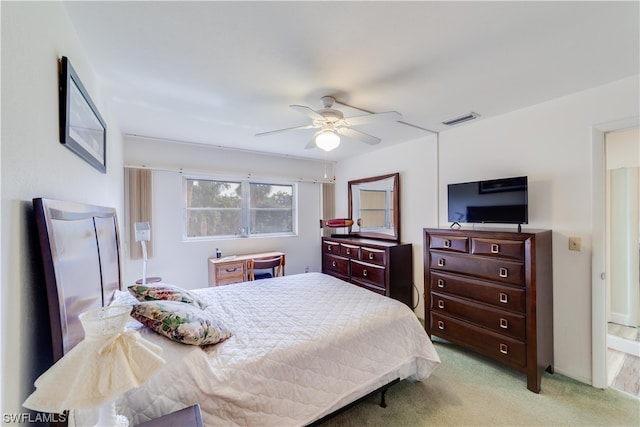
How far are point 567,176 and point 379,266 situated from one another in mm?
2021

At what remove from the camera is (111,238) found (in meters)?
1.86

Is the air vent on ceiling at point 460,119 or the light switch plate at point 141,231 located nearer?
the air vent on ceiling at point 460,119

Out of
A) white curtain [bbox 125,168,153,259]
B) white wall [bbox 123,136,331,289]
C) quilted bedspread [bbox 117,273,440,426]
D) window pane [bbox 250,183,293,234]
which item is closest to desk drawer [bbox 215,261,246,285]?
white wall [bbox 123,136,331,289]

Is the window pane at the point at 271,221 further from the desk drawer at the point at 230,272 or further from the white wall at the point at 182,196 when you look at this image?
the desk drawer at the point at 230,272

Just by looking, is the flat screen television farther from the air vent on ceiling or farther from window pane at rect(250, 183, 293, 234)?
window pane at rect(250, 183, 293, 234)

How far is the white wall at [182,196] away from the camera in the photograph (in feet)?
11.2

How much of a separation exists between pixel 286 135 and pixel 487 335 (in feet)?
9.75

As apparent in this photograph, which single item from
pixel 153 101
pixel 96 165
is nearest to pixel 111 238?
pixel 96 165

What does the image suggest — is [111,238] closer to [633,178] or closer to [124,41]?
[124,41]

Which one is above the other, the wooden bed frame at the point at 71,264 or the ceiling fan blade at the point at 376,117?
the ceiling fan blade at the point at 376,117

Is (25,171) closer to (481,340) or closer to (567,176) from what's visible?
(481,340)

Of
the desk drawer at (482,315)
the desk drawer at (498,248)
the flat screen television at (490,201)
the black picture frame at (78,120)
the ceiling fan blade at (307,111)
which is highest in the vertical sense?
the ceiling fan blade at (307,111)

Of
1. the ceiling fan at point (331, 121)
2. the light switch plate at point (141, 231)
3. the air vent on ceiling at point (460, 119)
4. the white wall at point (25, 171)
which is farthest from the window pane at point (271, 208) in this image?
the white wall at point (25, 171)

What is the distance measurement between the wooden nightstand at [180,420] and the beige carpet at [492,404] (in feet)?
3.46
